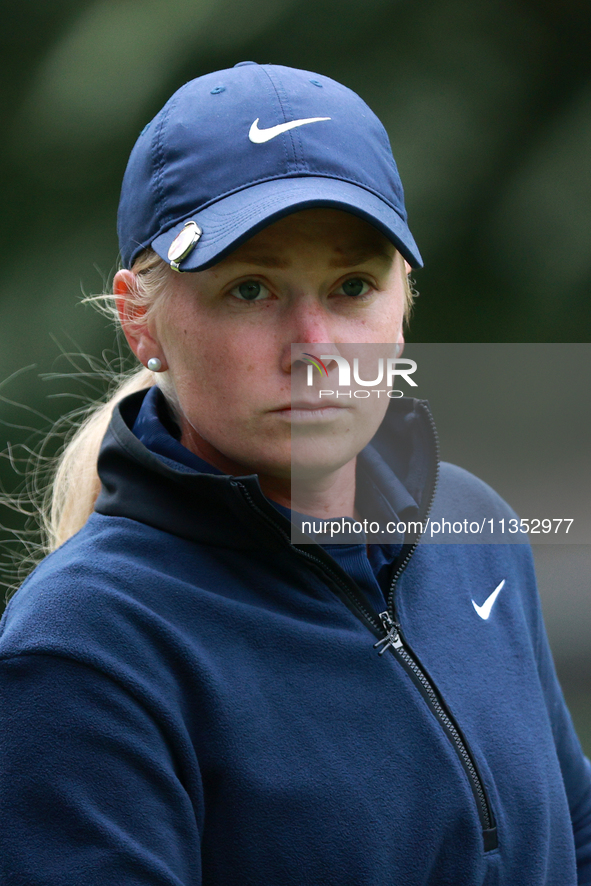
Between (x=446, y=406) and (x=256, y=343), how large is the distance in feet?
2.01

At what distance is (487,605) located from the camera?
4.18ft

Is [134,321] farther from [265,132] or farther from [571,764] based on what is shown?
[571,764]

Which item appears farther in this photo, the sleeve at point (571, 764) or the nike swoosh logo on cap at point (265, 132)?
the sleeve at point (571, 764)

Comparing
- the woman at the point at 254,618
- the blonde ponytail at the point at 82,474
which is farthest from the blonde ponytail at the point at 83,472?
the woman at the point at 254,618

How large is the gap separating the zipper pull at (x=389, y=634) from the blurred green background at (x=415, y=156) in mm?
1208

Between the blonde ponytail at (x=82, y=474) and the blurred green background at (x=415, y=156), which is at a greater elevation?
the blurred green background at (x=415, y=156)

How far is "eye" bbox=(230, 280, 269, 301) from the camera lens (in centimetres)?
105

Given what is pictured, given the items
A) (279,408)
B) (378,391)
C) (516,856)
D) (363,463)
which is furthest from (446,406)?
(516,856)

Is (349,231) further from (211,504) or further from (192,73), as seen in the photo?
(192,73)

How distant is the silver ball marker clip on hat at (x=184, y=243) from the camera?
3.35ft

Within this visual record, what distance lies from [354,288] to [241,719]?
497 millimetres

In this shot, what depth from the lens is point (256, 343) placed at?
1.04 metres

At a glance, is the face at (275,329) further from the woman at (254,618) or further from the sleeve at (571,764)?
the sleeve at (571,764)

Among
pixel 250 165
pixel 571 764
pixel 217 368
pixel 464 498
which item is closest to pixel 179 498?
pixel 217 368
